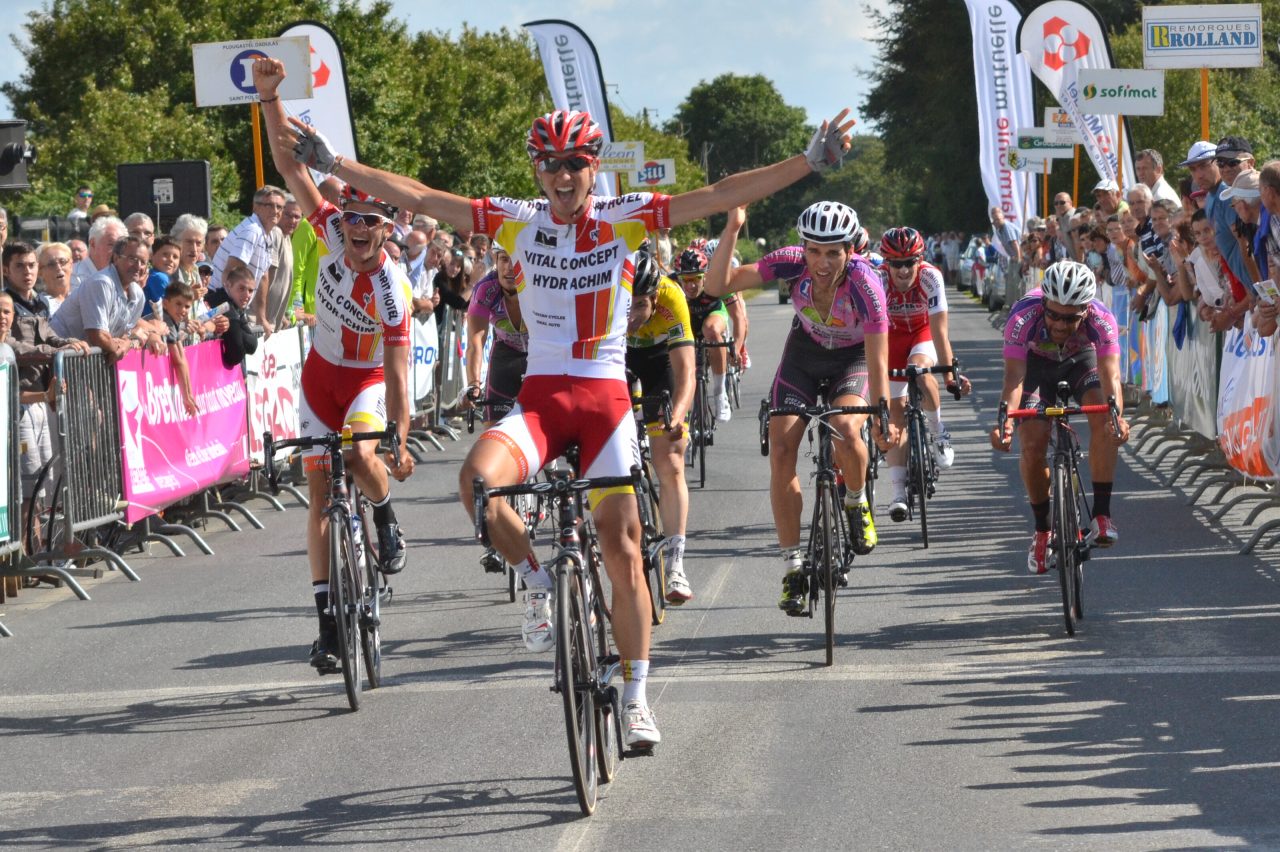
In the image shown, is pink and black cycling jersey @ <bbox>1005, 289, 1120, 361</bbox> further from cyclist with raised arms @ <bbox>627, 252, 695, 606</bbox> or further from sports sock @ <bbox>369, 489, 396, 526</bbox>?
sports sock @ <bbox>369, 489, 396, 526</bbox>

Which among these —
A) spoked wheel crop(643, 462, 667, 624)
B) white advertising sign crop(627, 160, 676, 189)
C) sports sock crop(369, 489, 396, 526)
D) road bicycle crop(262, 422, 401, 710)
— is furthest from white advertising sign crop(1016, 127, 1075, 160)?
road bicycle crop(262, 422, 401, 710)

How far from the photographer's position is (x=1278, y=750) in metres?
7.08

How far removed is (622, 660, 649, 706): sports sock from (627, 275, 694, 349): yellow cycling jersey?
407 cm

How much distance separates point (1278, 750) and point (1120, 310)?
46.3 ft

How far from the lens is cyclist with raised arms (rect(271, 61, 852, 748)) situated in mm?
6875

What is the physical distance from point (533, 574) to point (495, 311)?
451 cm

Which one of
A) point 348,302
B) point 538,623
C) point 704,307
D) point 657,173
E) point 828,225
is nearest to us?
point 538,623

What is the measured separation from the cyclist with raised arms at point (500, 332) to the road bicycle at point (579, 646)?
430 centimetres

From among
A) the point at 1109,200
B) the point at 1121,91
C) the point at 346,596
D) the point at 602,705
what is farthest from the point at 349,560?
the point at 1121,91

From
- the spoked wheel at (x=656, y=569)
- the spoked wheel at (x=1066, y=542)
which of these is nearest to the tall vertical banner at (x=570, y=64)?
the spoked wheel at (x=656, y=569)

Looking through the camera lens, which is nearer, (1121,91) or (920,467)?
(920,467)

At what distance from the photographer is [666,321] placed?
10969 mm

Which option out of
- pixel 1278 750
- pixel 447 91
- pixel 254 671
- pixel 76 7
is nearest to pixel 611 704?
pixel 1278 750

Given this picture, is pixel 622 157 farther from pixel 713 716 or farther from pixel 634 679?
pixel 634 679
